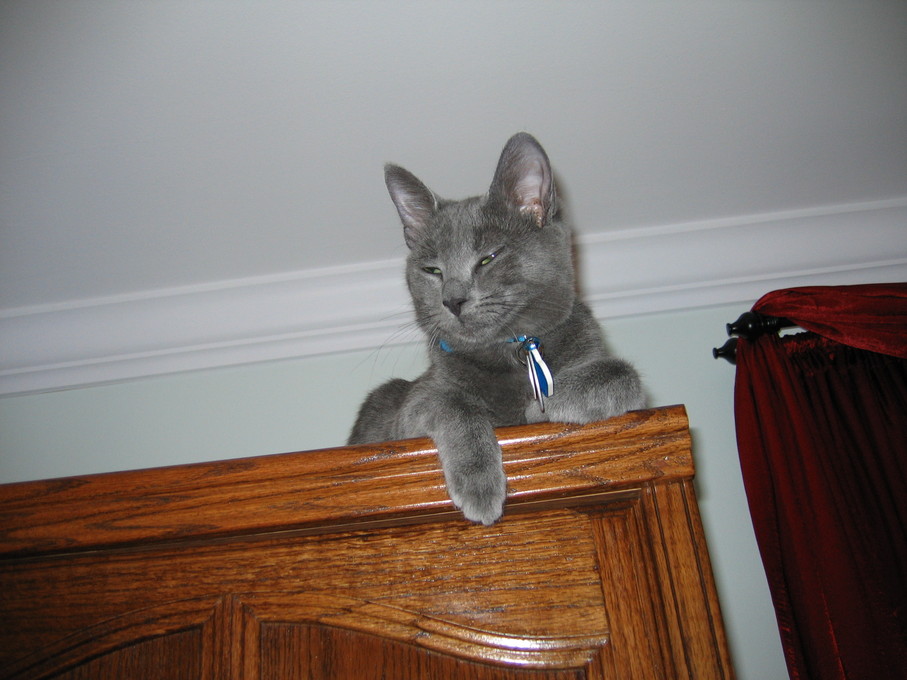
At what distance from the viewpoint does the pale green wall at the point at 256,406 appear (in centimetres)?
131

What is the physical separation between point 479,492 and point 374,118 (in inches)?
29.7

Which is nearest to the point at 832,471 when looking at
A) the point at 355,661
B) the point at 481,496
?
the point at 481,496

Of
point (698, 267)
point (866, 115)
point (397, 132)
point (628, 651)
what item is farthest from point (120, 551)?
point (866, 115)

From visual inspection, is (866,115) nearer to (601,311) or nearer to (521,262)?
(601,311)

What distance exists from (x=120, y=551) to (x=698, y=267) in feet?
3.97

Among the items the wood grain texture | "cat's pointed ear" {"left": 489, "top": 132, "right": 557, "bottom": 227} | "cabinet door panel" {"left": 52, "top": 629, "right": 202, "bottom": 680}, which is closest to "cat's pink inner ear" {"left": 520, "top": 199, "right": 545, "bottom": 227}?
"cat's pointed ear" {"left": 489, "top": 132, "right": 557, "bottom": 227}

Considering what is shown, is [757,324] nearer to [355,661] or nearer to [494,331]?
[494,331]

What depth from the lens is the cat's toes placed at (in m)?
0.58

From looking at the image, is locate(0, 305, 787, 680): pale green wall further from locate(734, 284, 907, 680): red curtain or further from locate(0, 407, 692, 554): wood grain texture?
locate(0, 407, 692, 554): wood grain texture

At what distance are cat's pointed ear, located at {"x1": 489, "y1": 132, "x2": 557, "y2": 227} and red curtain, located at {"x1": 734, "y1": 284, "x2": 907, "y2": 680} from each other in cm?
59

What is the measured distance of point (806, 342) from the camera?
115 cm

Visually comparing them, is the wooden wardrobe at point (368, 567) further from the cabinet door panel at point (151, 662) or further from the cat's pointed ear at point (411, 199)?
the cat's pointed ear at point (411, 199)

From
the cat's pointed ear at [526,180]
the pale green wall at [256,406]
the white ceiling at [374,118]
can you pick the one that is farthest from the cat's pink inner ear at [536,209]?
the pale green wall at [256,406]

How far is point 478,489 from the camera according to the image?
58 cm
